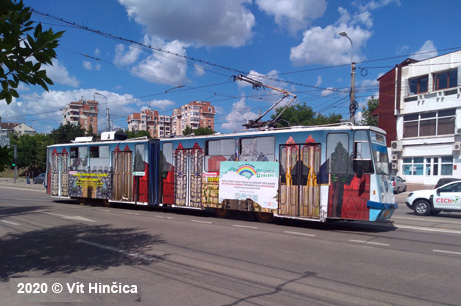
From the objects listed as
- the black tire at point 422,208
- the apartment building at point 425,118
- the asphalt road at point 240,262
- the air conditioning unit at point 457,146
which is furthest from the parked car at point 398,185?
the asphalt road at point 240,262

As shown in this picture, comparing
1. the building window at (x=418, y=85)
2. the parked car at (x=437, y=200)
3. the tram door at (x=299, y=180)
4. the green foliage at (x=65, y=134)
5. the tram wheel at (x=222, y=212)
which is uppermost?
the building window at (x=418, y=85)

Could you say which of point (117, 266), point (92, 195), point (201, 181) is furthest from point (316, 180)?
point (92, 195)

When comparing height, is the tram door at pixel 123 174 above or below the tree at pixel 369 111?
below

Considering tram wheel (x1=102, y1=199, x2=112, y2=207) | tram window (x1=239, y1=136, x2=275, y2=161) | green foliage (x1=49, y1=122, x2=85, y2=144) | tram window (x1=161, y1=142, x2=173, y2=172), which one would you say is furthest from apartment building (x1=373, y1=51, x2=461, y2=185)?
green foliage (x1=49, y1=122, x2=85, y2=144)

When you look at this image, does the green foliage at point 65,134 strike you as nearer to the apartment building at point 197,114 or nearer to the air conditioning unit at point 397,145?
the air conditioning unit at point 397,145

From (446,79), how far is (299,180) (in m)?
26.0

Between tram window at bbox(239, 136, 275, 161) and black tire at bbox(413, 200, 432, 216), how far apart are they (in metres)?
8.12

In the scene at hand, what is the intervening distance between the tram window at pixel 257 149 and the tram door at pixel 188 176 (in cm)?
203

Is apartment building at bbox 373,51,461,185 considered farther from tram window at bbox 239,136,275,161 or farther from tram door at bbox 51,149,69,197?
tram door at bbox 51,149,69,197

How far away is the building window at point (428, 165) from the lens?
3016cm

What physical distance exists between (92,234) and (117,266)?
3788 mm

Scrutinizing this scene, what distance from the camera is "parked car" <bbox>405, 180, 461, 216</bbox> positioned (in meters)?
14.6

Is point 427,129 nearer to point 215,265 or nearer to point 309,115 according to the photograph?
point 215,265

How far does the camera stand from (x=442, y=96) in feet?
98.7
